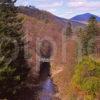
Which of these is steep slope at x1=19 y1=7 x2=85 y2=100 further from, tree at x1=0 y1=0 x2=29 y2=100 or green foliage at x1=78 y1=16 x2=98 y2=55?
tree at x1=0 y1=0 x2=29 y2=100

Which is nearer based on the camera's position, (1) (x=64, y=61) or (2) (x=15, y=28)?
(2) (x=15, y=28)

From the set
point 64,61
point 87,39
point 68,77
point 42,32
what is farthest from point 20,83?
point 42,32

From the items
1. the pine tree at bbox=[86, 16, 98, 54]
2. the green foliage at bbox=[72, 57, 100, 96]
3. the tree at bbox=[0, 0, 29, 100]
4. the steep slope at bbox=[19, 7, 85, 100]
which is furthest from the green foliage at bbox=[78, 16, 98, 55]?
the tree at bbox=[0, 0, 29, 100]

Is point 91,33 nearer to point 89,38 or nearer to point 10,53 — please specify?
point 89,38

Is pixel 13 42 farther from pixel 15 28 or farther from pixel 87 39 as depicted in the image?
pixel 87 39

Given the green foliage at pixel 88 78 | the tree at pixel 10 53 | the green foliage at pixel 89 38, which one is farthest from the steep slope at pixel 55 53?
the green foliage at pixel 88 78

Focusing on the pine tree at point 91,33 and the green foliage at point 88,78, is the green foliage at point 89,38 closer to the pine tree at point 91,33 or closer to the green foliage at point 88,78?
the pine tree at point 91,33
